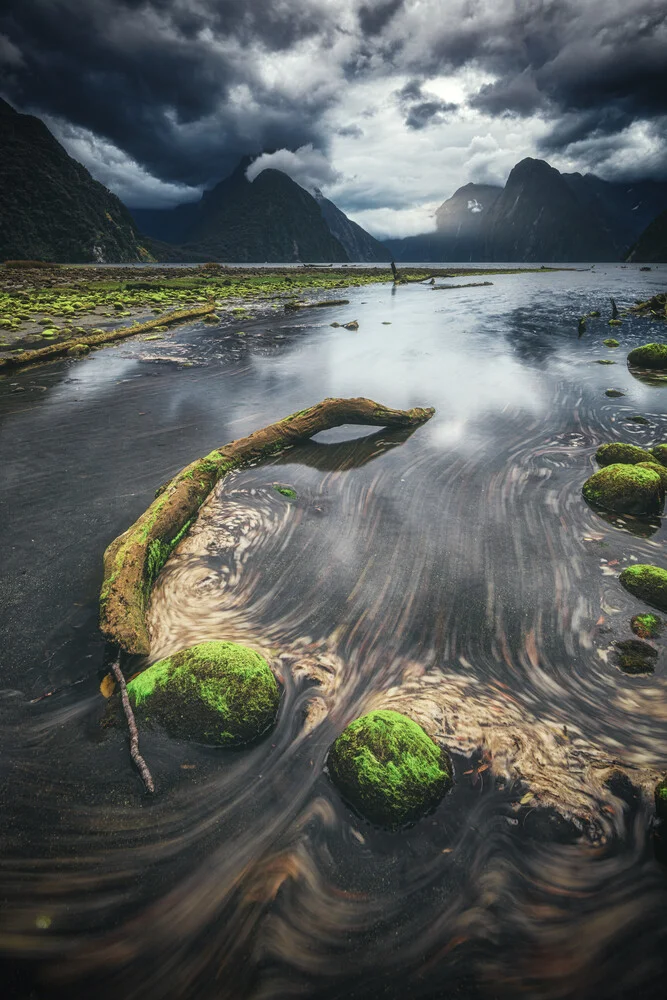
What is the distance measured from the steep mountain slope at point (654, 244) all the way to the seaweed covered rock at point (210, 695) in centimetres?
23449

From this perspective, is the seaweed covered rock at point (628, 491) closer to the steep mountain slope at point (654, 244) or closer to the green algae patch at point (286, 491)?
the green algae patch at point (286, 491)

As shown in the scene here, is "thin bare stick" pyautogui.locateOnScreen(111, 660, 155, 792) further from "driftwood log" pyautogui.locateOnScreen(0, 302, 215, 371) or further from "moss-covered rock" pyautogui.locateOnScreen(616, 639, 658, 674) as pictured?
"driftwood log" pyautogui.locateOnScreen(0, 302, 215, 371)

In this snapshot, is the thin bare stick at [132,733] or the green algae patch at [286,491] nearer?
the thin bare stick at [132,733]

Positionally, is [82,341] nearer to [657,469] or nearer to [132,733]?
[132,733]

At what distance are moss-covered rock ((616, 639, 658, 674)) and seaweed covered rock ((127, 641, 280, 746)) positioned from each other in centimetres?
324

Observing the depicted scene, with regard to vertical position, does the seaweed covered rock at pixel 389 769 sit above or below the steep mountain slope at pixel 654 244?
below

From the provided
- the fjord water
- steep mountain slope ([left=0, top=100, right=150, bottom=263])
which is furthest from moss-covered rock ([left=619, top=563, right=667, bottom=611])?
steep mountain slope ([left=0, top=100, right=150, bottom=263])

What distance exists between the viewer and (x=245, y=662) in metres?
3.62

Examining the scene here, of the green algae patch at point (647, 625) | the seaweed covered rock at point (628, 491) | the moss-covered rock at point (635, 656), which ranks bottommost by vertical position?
the moss-covered rock at point (635, 656)

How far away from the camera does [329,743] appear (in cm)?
331

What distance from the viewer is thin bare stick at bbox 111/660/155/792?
295 cm

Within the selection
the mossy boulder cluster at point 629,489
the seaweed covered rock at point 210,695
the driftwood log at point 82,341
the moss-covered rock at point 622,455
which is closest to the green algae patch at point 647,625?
the mossy boulder cluster at point 629,489

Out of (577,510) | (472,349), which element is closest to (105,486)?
(577,510)

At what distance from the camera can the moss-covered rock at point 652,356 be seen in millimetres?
15680
